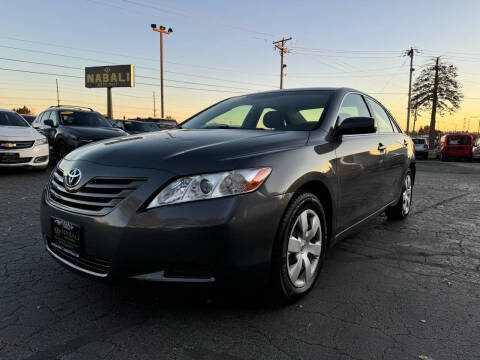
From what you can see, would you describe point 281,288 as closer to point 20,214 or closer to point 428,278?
point 428,278

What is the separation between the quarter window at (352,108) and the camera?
3.26 m

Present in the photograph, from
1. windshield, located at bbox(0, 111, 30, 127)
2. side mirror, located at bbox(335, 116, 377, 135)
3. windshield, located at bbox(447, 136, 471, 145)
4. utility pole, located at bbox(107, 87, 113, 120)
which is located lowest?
windshield, located at bbox(447, 136, 471, 145)

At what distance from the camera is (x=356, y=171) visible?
3.12 meters

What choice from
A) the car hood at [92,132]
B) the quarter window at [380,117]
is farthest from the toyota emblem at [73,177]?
the car hood at [92,132]

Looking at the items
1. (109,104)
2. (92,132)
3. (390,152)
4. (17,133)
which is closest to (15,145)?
(17,133)

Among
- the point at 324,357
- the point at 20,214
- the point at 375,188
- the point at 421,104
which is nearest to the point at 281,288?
the point at 324,357

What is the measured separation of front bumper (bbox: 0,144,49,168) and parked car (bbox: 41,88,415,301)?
21.9 feet

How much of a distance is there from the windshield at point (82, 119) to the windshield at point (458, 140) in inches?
738

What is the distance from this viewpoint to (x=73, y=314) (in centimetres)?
232

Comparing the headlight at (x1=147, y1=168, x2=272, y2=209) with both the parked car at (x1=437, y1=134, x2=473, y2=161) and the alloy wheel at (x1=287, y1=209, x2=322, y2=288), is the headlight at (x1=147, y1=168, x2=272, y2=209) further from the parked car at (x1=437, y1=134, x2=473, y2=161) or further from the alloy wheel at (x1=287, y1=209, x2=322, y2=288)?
the parked car at (x1=437, y1=134, x2=473, y2=161)

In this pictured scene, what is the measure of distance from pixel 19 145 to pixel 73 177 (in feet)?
23.7

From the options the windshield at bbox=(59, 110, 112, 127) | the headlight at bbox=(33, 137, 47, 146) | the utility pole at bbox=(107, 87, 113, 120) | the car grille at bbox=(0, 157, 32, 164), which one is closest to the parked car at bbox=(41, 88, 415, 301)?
the car grille at bbox=(0, 157, 32, 164)

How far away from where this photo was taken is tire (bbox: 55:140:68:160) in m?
9.65

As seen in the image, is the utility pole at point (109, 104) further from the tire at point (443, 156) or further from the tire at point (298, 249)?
the tire at point (298, 249)
